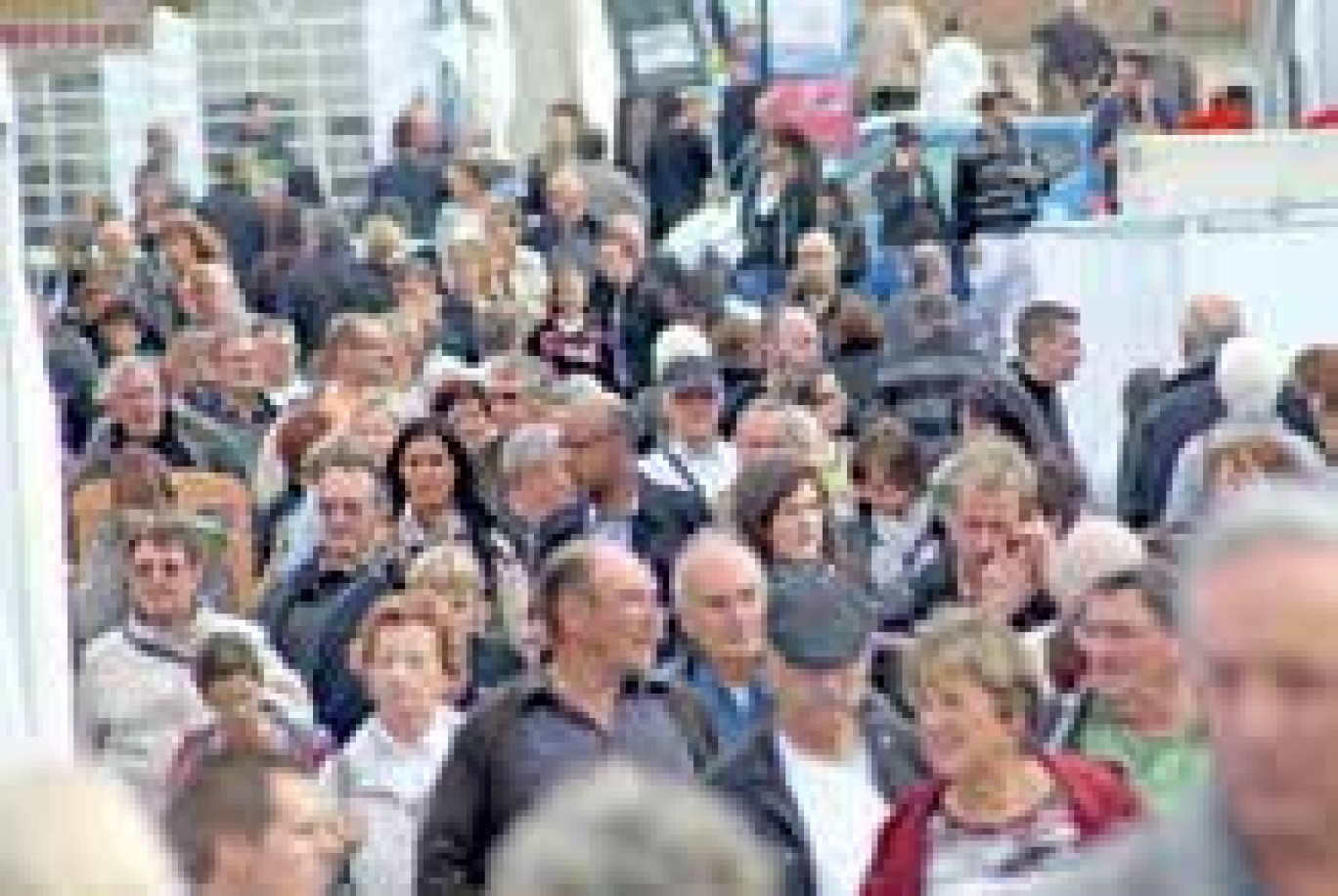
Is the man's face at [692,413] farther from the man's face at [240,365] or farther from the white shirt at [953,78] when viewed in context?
the white shirt at [953,78]

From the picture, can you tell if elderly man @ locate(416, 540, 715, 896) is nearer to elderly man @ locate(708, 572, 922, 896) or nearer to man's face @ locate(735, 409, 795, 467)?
elderly man @ locate(708, 572, 922, 896)

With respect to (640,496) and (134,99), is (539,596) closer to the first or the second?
(640,496)

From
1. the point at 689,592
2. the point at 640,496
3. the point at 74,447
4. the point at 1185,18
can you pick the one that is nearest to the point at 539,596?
the point at 689,592

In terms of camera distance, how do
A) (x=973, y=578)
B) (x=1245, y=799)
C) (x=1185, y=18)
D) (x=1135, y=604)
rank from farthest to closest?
(x=1185, y=18)
(x=973, y=578)
(x=1135, y=604)
(x=1245, y=799)

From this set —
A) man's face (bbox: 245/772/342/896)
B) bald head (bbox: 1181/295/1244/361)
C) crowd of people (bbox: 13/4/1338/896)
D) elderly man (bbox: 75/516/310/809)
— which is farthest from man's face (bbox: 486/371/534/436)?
man's face (bbox: 245/772/342/896)

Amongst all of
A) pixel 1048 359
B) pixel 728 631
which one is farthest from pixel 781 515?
pixel 1048 359

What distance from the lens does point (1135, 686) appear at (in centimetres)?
834

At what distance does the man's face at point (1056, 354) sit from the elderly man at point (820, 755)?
6.52 m

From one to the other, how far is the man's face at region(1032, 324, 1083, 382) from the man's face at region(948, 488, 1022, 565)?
14.0 ft

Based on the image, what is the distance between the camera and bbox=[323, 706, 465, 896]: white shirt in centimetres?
912

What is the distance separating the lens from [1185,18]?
38031mm

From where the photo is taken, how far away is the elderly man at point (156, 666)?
9.80m

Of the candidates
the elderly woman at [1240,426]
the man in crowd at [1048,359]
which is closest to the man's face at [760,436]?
the elderly woman at [1240,426]

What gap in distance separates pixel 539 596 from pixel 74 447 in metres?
6.49
